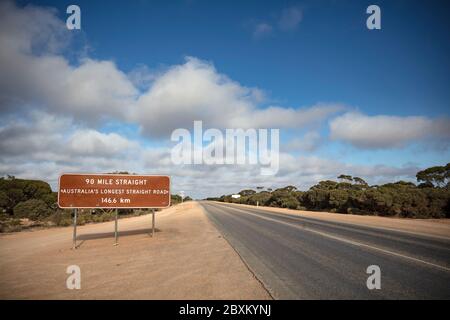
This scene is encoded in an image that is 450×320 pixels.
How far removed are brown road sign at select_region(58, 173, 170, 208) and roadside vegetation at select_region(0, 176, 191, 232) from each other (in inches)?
348

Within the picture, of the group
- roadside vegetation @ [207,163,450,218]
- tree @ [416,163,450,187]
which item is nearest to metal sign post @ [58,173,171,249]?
roadside vegetation @ [207,163,450,218]

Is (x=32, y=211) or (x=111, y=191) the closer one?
(x=111, y=191)

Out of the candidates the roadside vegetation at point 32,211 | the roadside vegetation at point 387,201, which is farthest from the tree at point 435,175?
the roadside vegetation at point 32,211

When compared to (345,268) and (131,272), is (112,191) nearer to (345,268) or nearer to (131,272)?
(131,272)

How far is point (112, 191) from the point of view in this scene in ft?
44.5

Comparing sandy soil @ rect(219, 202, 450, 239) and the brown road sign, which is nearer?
the brown road sign

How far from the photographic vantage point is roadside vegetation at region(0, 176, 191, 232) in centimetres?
2291

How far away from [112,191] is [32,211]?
2101 cm

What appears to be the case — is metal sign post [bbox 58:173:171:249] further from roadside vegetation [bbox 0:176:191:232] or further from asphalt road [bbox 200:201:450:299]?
roadside vegetation [bbox 0:176:191:232]

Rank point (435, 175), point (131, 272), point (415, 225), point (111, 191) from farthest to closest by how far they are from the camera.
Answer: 1. point (435, 175)
2. point (415, 225)
3. point (111, 191)
4. point (131, 272)

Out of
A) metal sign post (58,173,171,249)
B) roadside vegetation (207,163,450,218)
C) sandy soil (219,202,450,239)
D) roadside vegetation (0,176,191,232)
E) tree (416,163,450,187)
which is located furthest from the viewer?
tree (416,163,450,187)

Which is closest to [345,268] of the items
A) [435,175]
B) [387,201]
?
[387,201]
